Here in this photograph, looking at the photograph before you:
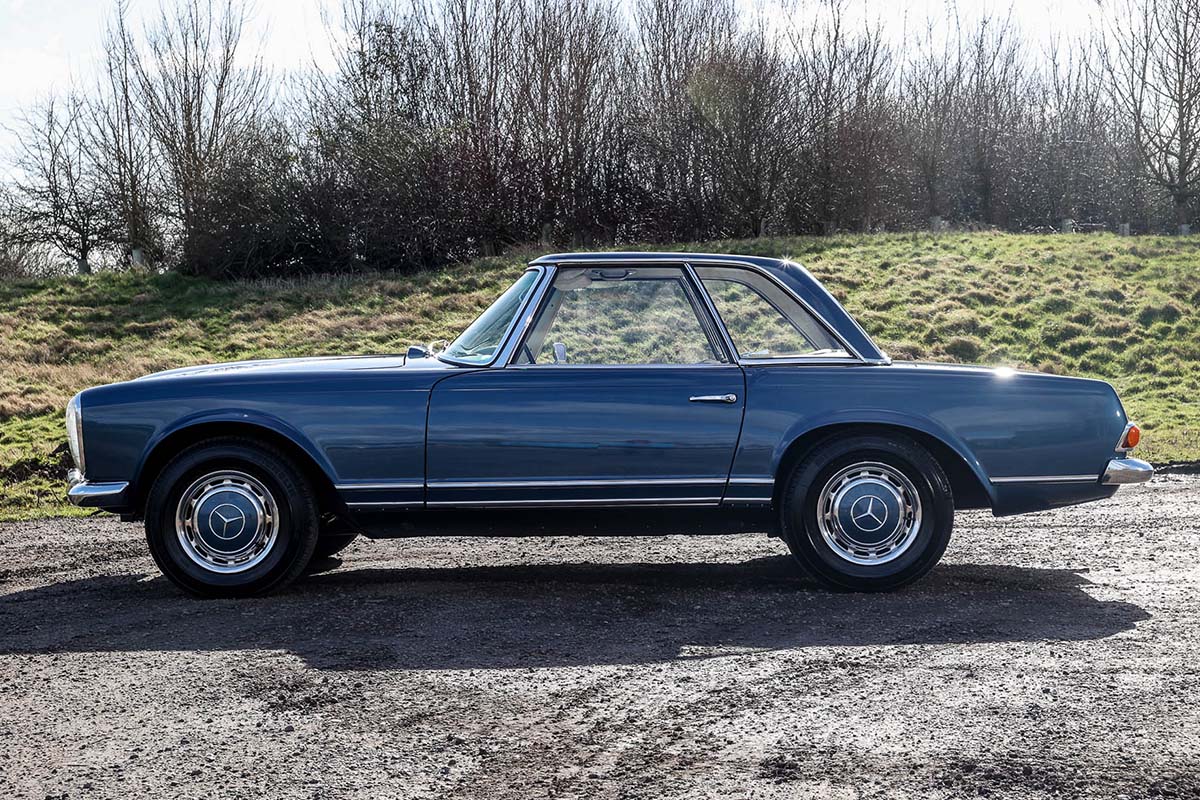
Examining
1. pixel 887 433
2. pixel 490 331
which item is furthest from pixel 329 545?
pixel 887 433

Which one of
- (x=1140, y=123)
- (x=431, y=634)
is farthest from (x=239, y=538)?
(x=1140, y=123)

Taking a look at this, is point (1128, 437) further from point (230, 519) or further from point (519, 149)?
point (519, 149)

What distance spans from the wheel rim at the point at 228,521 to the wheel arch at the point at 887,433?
8.18ft

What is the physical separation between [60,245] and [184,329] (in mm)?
14733

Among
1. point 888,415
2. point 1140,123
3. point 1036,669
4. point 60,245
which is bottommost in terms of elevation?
point 1036,669

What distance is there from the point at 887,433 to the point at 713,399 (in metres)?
0.90

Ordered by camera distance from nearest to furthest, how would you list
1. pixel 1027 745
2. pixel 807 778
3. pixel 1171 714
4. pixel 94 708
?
1. pixel 807 778
2. pixel 1027 745
3. pixel 1171 714
4. pixel 94 708

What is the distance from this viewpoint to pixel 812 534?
6.08 meters

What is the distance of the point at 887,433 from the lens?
6.19m

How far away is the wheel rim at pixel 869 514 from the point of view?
6.11 metres

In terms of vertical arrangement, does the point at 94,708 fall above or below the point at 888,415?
below

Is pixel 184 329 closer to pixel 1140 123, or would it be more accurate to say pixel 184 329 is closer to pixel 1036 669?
pixel 1036 669

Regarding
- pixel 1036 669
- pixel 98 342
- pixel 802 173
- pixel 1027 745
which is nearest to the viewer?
pixel 1027 745

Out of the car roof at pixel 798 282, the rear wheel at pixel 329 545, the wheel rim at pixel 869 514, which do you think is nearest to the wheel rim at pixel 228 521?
the rear wheel at pixel 329 545
